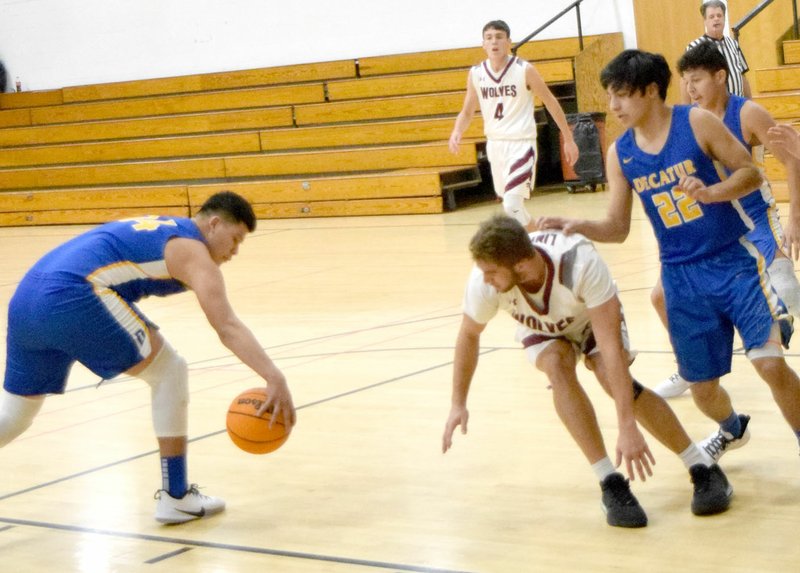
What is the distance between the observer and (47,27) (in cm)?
1858

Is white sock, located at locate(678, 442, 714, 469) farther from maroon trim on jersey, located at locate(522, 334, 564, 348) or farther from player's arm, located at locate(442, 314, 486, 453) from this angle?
player's arm, located at locate(442, 314, 486, 453)

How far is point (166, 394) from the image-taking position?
4.07 meters

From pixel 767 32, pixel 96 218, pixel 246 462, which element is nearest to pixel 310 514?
pixel 246 462

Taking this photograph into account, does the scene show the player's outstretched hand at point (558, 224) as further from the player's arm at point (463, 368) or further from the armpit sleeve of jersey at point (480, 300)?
the player's arm at point (463, 368)

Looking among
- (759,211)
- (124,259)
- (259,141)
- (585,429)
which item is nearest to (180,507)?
(124,259)

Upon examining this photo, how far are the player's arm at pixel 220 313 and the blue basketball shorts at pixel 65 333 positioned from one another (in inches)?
9.6

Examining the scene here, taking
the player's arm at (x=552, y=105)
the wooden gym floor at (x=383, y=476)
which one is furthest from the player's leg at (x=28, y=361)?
the player's arm at (x=552, y=105)

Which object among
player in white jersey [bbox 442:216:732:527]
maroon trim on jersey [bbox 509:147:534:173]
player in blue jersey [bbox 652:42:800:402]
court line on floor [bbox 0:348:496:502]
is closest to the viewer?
player in white jersey [bbox 442:216:732:527]

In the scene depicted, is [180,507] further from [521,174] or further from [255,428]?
[521,174]

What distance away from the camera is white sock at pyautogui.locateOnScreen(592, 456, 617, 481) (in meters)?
3.71

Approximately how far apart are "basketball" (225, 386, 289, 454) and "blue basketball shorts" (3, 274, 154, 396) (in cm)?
37

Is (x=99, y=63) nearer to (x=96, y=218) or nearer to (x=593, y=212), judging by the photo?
(x=96, y=218)

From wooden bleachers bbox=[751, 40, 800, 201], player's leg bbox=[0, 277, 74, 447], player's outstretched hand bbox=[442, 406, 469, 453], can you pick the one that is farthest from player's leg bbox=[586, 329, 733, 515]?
wooden bleachers bbox=[751, 40, 800, 201]

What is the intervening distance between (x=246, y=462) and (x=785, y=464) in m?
2.03
